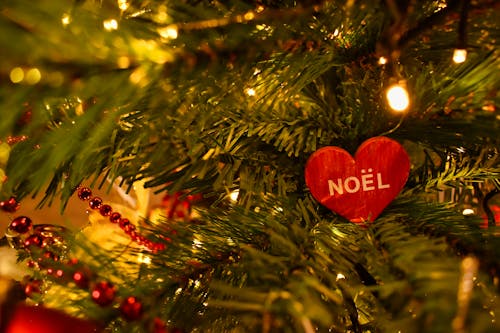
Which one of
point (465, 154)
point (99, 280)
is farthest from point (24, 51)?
point (465, 154)

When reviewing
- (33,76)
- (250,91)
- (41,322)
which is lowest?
(41,322)

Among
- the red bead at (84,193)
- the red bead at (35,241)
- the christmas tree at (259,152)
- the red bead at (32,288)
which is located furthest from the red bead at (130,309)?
A: the red bead at (84,193)

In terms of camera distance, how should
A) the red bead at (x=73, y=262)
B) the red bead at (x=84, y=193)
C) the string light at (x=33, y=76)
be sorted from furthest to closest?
the red bead at (x=84, y=193) < the red bead at (x=73, y=262) < the string light at (x=33, y=76)

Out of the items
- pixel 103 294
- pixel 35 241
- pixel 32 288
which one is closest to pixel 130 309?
pixel 103 294

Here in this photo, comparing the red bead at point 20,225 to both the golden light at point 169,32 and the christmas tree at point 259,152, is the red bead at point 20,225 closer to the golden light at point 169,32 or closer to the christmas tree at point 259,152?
the christmas tree at point 259,152

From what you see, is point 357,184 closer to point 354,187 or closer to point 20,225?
A: point 354,187

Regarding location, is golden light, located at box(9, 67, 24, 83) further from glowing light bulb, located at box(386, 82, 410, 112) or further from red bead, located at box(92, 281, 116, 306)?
glowing light bulb, located at box(386, 82, 410, 112)
